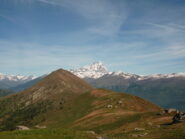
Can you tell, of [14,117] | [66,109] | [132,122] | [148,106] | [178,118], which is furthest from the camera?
[14,117]

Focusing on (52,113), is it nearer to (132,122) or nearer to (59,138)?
(132,122)

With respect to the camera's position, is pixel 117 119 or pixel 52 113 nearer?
pixel 117 119

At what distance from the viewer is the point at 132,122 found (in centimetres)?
7475

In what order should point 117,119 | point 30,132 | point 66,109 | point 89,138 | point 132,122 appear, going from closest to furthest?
point 89,138
point 30,132
point 132,122
point 117,119
point 66,109

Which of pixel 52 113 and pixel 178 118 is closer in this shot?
pixel 178 118

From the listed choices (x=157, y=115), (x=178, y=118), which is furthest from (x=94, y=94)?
(x=178, y=118)

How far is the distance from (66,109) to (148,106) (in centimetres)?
5695

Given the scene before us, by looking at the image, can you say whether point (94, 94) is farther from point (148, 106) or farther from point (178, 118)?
point (178, 118)

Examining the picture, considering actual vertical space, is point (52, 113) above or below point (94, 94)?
below

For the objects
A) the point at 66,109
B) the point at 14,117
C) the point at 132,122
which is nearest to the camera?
the point at 132,122

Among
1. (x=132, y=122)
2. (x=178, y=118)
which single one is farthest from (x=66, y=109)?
(x=178, y=118)

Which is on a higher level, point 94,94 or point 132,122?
point 94,94

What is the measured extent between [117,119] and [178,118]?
31.5 meters

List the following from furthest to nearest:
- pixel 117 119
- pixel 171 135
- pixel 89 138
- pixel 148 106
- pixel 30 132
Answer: pixel 148 106 → pixel 117 119 → pixel 30 132 → pixel 89 138 → pixel 171 135
